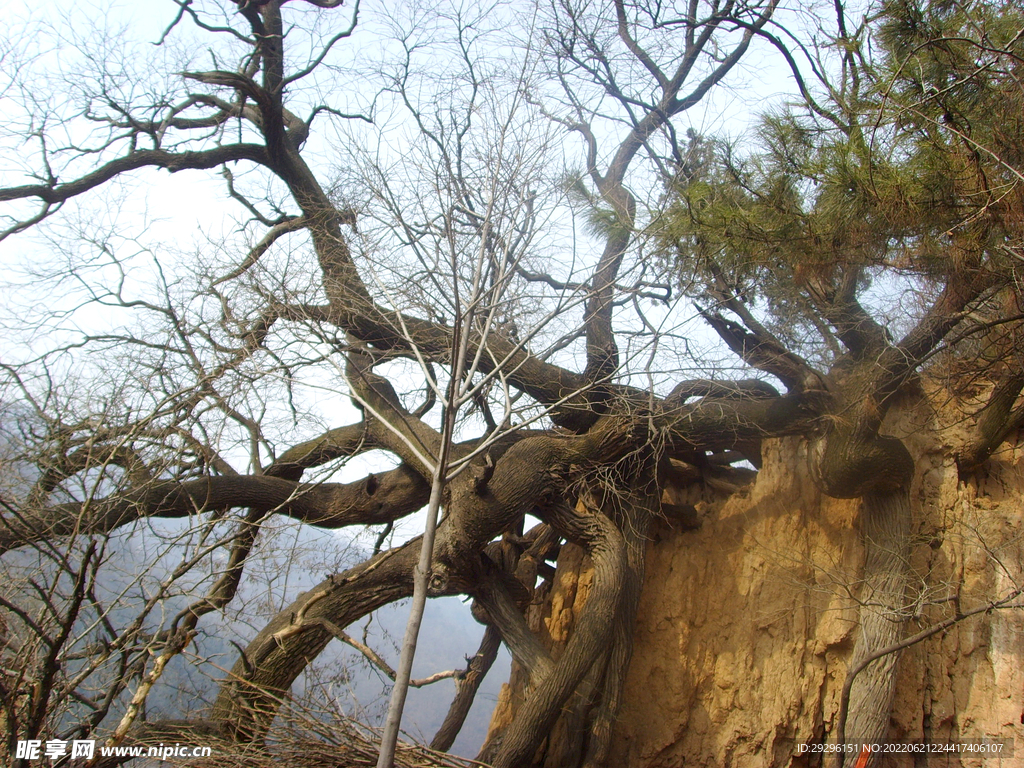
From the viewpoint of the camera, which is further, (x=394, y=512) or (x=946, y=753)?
(x=394, y=512)

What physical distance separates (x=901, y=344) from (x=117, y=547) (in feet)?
21.3

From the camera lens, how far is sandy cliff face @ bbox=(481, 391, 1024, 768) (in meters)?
5.33

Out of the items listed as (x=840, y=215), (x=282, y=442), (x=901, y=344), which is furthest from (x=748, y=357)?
(x=282, y=442)

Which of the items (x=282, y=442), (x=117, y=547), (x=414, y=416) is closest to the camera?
(x=117, y=547)

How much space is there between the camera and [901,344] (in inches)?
199

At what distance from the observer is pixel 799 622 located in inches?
230

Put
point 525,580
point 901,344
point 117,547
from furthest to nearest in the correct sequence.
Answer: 1. point 525,580
2. point 117,547
3. point 901,344

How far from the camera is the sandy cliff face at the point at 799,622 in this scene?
533 centimetres

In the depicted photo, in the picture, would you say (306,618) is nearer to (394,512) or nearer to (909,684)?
(394,512)

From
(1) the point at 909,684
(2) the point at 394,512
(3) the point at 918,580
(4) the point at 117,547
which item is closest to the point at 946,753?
(1) the point at 909,684

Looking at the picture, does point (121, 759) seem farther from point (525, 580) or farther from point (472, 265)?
point (525, 580)

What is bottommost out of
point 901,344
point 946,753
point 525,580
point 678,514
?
point 946,753

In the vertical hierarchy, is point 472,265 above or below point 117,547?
above

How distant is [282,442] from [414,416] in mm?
1257
